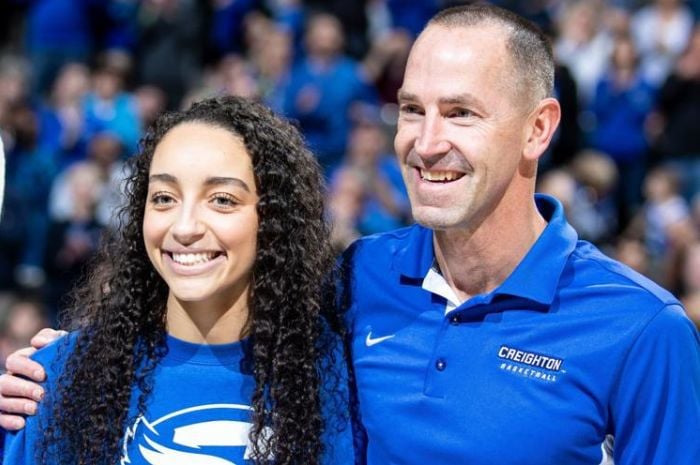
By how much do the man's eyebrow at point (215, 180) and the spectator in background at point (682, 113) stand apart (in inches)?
239

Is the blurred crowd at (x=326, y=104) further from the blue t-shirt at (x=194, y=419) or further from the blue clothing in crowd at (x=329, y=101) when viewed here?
the blue t-shirt at (x=194, y=419)

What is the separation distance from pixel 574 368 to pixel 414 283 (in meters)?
0.55

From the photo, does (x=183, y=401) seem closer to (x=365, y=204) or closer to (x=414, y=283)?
(x=414, y=283)

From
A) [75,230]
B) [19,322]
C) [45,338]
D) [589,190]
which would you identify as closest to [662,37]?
[589,190]

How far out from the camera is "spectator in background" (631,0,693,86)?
9961 millimetres

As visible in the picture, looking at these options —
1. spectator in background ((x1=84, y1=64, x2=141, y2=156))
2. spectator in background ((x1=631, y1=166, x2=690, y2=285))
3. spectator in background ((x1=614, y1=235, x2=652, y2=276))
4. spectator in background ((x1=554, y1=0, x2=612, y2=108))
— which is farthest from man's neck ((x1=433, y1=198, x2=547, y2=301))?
spectator in background ((x1=554, y1=0, x2=612, y2=108))

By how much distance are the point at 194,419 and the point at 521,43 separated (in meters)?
1.24

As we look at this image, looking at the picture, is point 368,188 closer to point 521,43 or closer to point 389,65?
point 389,65

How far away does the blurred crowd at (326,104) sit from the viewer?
27.5ft

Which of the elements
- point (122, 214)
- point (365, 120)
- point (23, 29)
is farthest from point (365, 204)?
point (23, 29)

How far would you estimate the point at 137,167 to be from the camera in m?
3.53

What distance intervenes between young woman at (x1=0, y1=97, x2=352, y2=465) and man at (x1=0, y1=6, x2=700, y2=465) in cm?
13

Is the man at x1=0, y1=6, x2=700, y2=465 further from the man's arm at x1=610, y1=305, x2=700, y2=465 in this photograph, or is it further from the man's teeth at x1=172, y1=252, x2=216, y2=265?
the man's teeth at x1=172, y1=252, x2=216, y2=265

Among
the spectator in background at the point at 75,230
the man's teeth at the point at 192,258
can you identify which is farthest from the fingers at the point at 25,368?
the spectator in background at the point at 75,230
